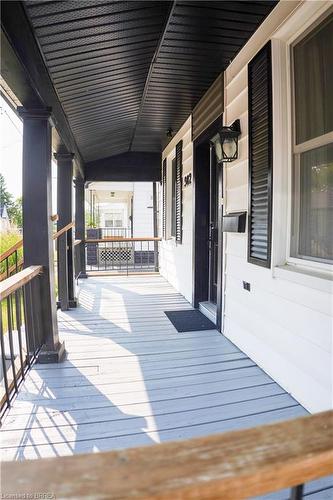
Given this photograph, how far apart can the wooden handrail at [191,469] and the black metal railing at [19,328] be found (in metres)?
1.47

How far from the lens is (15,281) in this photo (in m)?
2.02

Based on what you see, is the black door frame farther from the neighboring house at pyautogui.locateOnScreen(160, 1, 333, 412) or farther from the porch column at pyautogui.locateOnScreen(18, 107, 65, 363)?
the porch column at pyautogui.locateOnScreen(18, 107, 65, 363)

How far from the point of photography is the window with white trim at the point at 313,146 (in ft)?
6.20

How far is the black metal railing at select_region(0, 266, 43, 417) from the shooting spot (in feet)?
6.34

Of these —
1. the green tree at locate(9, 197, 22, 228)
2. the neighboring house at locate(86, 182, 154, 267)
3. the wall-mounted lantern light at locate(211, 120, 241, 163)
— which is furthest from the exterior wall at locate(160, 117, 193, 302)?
the neighboring house at locate(86, 182, 154, 267)

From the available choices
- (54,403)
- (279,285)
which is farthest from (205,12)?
(54,403)

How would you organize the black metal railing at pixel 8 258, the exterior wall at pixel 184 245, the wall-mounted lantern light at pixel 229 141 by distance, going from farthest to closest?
the exterior wall at pixel 184 245 < the black metal railing at pixel 8 258 < the wall-mounted lantern light at pixel 229 141

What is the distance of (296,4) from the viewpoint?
6.50 feet

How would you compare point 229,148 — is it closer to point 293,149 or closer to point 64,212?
point 293,149

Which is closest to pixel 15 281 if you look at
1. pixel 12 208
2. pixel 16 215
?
pixel 16 215

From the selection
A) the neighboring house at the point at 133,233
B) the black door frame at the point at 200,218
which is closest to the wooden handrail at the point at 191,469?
the black door frame at the point at 200,218

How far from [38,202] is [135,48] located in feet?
4.79

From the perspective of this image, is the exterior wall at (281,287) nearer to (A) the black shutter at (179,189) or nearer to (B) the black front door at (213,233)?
(B) the black front door at (213,233)

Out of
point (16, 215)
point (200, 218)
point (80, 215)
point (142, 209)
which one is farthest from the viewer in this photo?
point (16, 215)
